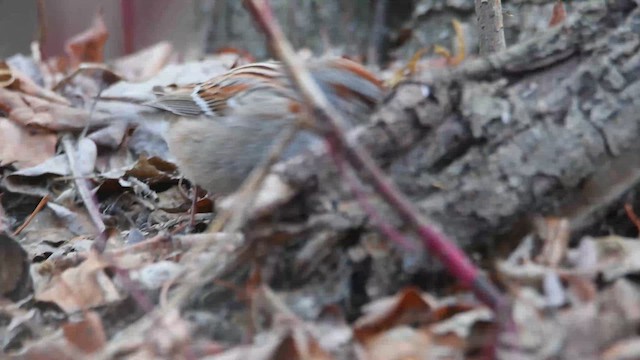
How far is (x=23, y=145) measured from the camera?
10.7 feet

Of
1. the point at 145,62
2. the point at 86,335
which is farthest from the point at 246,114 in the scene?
the point at 145,62

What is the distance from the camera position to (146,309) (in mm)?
1810

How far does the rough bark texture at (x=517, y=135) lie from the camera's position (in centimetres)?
181

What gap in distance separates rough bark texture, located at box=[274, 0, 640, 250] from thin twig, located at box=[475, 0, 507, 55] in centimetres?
68

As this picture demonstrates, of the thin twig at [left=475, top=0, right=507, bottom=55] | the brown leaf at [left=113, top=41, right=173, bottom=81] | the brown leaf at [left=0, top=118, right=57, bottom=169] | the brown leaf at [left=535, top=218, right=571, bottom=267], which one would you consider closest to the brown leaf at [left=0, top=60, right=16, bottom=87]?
the brown leaf at [left=0, top=118, right=57, bottom=169]

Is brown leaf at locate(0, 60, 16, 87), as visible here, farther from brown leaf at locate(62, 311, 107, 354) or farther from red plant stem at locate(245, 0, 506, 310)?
red plant stem at locate(245, 0, 506, 310)

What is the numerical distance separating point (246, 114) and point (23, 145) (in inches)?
38.6

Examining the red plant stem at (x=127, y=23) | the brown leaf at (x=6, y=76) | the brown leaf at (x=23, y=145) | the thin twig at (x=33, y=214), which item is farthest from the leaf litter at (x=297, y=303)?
the red plant stem at (x=127, y=23)

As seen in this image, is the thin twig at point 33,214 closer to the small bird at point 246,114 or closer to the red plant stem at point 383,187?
the small bird at point 246,114

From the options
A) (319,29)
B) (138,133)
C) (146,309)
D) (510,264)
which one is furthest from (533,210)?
(319,29)

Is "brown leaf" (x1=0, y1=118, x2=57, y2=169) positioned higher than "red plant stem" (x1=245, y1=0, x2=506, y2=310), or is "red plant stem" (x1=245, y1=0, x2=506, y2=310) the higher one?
"brown leaf" (x1=0, y1=118, x2=57, y2=169)

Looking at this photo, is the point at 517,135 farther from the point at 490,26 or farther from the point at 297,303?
the point at 490,26

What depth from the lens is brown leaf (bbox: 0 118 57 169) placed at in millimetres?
3174

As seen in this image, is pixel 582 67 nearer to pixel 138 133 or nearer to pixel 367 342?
pixel 367 342
